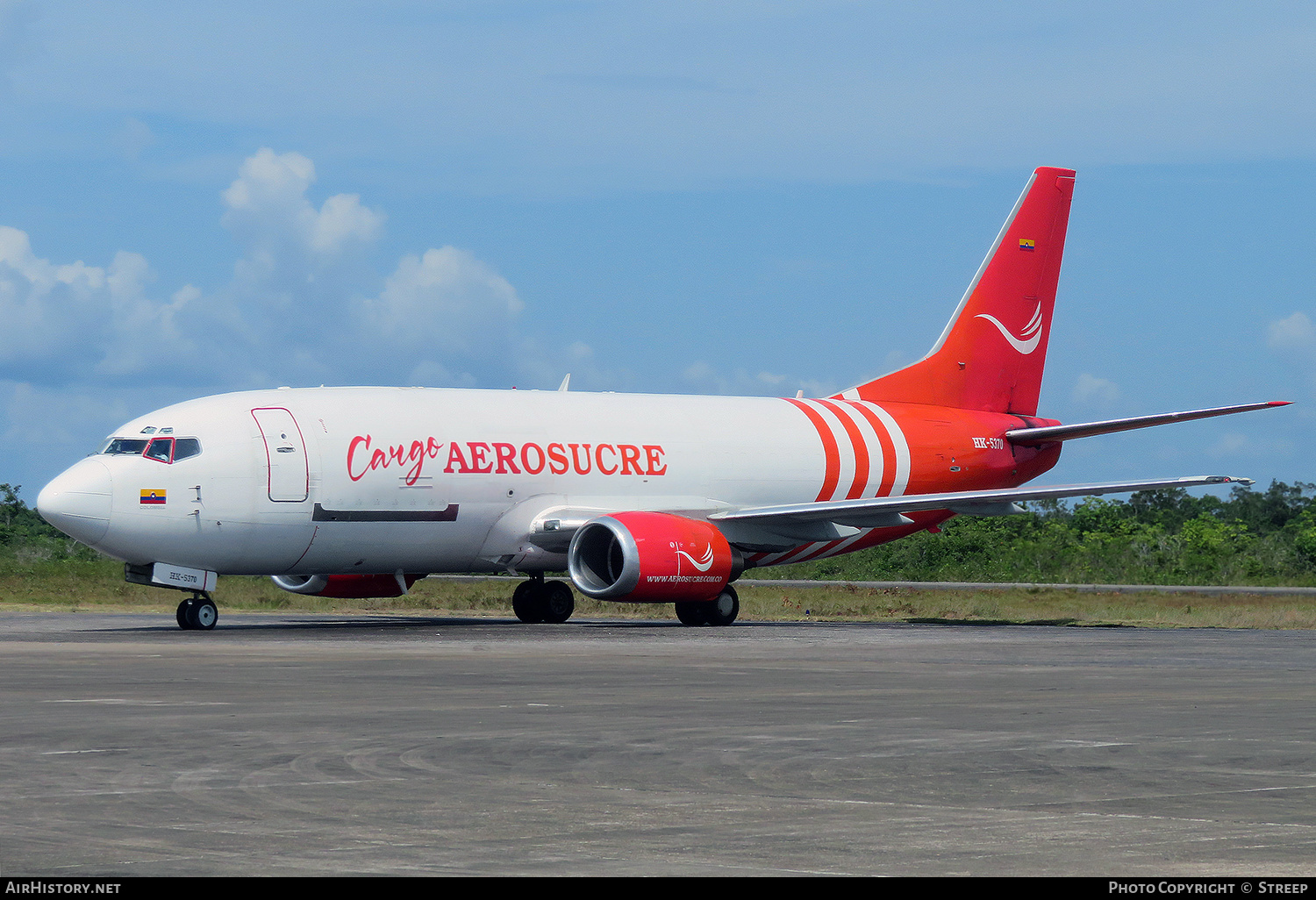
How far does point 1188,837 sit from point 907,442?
29709 millimetres

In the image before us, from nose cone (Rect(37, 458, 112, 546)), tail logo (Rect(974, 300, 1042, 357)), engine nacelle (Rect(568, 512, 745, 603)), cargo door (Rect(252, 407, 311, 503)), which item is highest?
tail logo (Rect(974, 300, 1042, 357))

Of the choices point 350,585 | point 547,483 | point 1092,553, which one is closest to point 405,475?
point 547,483

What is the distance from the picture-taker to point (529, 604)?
34312mm

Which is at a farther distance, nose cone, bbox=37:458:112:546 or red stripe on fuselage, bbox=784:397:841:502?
Result: red stripe on fuselage, bbox=784:397:841:502

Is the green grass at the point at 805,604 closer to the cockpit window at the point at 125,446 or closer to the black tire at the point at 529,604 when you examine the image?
the black tire at the point at 529,604

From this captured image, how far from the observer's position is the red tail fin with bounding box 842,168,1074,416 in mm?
39906

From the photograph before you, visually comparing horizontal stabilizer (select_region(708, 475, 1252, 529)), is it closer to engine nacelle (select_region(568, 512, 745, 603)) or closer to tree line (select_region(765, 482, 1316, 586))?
engine nacelle (select_region(568, 512, 745, 603))

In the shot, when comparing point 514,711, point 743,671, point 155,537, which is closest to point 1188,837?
point 514,711

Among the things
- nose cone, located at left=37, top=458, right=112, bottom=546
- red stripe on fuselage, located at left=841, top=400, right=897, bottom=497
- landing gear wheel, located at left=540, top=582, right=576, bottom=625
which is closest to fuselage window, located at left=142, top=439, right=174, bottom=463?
nose cone, located at left=37, top=458, right=112, bottom=546

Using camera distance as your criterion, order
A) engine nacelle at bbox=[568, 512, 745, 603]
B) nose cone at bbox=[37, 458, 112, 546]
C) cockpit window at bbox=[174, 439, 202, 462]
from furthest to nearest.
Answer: engine nacelle at bbox=[568, 512, 745, 603]
cockpit window at bbox=[174, 439, 202, 462]
nose cone at bbox=[37, 458, 112, 546]

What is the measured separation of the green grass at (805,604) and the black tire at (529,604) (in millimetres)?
3529

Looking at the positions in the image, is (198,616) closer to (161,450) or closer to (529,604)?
(161,450)

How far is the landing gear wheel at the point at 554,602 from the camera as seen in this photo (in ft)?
113

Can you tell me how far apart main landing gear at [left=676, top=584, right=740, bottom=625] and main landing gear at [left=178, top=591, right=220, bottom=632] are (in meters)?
8.45
